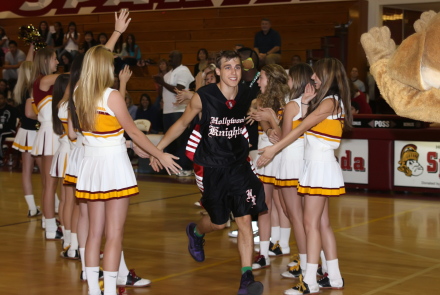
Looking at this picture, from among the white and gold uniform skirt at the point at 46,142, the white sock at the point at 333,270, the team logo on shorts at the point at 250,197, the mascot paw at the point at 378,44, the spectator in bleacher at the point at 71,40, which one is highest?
the spectator in bleacher at the point at 71,40

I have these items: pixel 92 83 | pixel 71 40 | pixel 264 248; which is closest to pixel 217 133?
pixel 92 83

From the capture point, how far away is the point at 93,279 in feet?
13.5

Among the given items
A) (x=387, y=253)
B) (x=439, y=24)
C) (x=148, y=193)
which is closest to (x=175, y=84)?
(x=148, y=193)

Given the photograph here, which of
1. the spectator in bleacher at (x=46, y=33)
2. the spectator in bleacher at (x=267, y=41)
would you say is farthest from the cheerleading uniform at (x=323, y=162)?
the spectator in bleacher at (x=46, y=33)

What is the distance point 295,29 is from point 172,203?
7811mm

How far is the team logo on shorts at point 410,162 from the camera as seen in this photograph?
9.02 meters

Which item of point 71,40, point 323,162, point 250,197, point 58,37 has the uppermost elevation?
point 58,37

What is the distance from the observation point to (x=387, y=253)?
569 cm

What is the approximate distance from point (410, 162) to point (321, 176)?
17.3 feet

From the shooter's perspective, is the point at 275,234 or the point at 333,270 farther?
the point at 275,234

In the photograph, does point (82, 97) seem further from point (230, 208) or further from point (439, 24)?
point (439, 24)

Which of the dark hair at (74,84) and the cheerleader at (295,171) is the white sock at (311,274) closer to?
the cheerleader at (295,171)

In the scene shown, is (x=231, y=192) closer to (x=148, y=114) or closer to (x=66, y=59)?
(x=148, y=114)

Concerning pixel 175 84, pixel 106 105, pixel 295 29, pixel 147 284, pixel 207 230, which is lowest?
pixel 147 284
